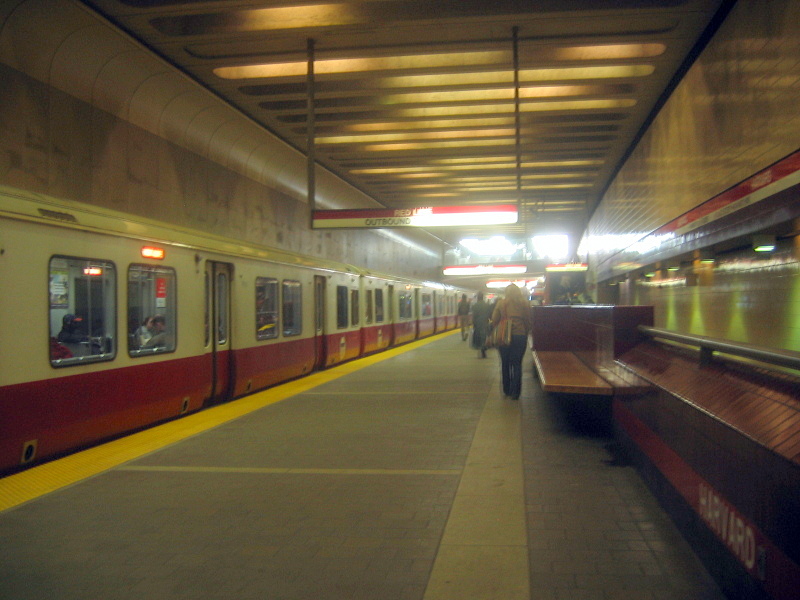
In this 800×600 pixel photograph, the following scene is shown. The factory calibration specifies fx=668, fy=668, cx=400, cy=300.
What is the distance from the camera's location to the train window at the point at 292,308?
11938mm

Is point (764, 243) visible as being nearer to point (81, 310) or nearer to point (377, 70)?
point (377, 70)

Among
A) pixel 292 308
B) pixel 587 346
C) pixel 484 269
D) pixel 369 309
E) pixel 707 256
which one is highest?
pixel 484 269

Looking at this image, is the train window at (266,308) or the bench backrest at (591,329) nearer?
the bench backrest at (591,329)

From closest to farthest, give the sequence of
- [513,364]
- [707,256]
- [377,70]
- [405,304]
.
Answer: [513,364], [707,256], [377,70], [405,304]

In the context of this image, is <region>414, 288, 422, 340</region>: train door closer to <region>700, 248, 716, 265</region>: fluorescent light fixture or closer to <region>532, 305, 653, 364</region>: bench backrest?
<region>532, 305, 653, 364</region>: bench backrest

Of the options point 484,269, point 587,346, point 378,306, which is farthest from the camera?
point 484,269

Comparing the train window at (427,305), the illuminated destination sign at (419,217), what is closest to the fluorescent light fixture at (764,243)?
the illuminated destination sign at (419,217)

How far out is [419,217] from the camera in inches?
404

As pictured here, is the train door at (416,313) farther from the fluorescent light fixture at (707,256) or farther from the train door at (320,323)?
the fluorescent light fixture at (707,256)

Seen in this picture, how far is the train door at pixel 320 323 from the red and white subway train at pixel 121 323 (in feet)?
4.81

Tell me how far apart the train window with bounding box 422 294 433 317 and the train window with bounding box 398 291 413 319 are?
271 cm

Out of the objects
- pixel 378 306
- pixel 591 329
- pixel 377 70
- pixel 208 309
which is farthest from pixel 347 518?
pixel 378 306

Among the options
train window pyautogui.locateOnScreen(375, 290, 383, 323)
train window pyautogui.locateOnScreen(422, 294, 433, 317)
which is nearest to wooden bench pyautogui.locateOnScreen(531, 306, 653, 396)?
train window pyautogui.locateOnScreen(375, 290, 383, 323)

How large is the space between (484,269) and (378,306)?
18.2m
